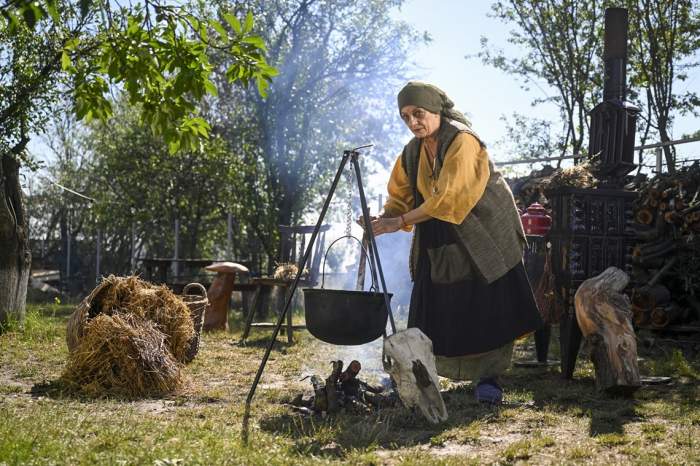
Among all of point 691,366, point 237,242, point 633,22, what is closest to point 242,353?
point 691,366

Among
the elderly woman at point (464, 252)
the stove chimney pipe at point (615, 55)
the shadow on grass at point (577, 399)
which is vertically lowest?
the shadow on grass at point (577, 399)

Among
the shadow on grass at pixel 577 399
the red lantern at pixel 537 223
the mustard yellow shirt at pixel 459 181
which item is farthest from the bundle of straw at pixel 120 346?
the red lantern at pixel 537 223

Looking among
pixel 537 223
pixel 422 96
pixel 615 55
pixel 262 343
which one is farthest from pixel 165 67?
pixel 615 55

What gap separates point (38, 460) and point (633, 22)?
1224cm

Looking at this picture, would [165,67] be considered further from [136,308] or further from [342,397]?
[342,397]

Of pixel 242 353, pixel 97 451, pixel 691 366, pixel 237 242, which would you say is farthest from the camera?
pixel 237 242

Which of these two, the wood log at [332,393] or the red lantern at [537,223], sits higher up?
the red lantern at [537,223]

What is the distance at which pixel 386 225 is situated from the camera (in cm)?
457

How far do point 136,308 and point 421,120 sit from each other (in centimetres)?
239

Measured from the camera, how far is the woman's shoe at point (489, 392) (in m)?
4.52

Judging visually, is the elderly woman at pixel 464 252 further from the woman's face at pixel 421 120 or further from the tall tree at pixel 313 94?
the tall tree at pixel 313 94

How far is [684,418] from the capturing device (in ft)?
13.6

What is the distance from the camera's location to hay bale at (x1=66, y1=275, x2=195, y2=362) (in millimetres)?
5262

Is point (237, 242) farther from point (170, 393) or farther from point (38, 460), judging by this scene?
point (38, 460)
